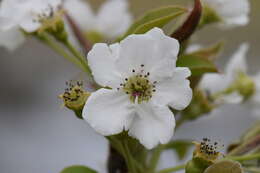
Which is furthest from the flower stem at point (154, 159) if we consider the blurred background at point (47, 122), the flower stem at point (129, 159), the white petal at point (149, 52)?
the blurred background at point (47, 122)

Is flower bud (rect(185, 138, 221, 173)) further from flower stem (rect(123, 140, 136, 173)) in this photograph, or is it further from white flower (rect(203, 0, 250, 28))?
white flower (rect(203, 0, 250, 28))

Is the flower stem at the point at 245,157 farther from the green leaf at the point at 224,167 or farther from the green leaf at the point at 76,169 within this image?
the green leaf at the point at 76,169

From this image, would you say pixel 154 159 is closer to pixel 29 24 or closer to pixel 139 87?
pixel 139 87

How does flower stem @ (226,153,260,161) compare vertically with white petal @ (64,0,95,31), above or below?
below

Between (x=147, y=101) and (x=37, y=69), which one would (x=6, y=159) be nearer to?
(x=37, y=69)

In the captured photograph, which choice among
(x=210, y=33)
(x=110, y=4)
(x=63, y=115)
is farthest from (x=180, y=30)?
(x=210, y=33)

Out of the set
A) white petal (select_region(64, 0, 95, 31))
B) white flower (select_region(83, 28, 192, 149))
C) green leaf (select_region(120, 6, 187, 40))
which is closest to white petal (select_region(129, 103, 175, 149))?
white flower (select_region(83, 28, 192, 149))
